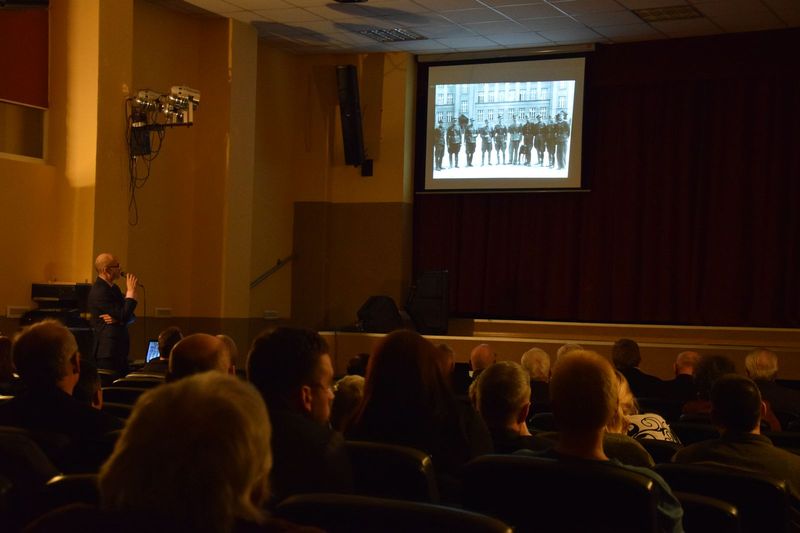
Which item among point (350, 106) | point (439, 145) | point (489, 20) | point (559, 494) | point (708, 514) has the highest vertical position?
point (489, 20)

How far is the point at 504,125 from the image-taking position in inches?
433

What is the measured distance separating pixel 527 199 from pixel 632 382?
5.65 metres

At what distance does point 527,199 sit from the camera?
36.9 ft

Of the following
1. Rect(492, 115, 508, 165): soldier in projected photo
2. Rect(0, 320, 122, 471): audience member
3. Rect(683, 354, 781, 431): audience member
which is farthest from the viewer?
Rect(492, 115, 508, 165): soldier in projected photo

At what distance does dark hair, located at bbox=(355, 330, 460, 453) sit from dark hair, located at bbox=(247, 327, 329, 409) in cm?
53

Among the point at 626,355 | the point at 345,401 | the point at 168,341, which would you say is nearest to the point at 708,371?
the point at 626,355

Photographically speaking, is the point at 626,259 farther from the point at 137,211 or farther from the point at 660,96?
the point at 137,211

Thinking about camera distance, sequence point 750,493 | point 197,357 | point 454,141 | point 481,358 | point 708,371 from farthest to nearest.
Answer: point 454,141, point 481,358, point 708,371, point 197,357, point 750,493

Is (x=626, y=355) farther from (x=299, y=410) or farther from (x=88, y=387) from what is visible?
(x=299, y=410)

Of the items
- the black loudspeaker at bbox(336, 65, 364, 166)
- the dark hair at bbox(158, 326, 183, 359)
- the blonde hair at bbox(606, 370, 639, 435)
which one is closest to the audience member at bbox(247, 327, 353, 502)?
the blonde hair at bbox(606, 370, 639, 435)

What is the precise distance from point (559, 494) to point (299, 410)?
0.66 metres

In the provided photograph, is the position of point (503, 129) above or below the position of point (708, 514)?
above

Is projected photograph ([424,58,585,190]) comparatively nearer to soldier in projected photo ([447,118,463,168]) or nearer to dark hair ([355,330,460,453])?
soldier in projected photo ([447,118,463,168])

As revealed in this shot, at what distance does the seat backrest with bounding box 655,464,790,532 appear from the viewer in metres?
2.42
